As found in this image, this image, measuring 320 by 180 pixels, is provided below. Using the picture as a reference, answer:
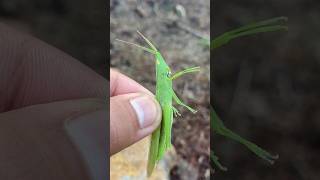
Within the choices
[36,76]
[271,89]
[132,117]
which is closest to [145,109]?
[132,117]

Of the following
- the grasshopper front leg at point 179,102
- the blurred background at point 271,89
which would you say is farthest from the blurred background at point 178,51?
the blurred background at point 271,89

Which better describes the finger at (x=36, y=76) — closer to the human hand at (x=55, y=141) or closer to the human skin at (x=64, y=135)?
the human skin at (x=64, y=135)

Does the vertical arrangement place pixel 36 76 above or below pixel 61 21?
below

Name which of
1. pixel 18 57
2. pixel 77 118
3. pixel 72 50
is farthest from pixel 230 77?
pixel 77 118

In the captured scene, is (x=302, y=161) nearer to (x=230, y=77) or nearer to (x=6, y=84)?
(x=230, y=77)

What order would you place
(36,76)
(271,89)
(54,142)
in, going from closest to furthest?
1. (54,142)
2. (36,76)
3. (271,89)

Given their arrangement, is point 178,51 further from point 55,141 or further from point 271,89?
point 271,89

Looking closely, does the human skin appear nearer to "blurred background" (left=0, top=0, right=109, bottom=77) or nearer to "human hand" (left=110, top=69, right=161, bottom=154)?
"human hand" (left=110, top=69, right=161, bottom=154)
